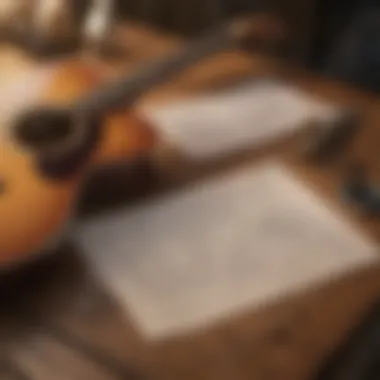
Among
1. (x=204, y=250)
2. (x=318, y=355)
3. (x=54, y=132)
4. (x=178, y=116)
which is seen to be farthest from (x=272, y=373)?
(x=178, y=116)

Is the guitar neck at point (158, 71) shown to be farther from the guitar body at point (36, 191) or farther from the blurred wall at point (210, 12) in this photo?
the blurred wall at point (210, 12)

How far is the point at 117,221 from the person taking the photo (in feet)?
2.41

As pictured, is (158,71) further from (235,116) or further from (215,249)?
(215,249)

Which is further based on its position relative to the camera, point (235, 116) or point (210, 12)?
point (210, 12)

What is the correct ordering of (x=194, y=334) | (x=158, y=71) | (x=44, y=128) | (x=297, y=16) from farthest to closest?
(x=297, y=16), (x=158, y=71), (x=44, y=128), (x=194, y=334)

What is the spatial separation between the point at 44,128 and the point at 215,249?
0.54 feet

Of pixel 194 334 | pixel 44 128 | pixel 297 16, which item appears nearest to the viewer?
pixel 194 334

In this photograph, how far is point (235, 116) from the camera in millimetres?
919

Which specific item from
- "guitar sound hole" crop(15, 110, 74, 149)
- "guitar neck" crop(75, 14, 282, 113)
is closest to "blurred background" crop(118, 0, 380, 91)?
"guitar neck" crop(75, 14, 282, 113)

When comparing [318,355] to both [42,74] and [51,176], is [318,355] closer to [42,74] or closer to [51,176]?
[51,176]

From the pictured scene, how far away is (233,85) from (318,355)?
439 mm

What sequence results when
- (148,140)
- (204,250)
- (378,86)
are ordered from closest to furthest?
(204,250) < (148,140) < (378,86)

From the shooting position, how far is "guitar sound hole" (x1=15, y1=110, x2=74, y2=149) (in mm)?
717

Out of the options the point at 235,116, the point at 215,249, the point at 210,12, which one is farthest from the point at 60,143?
the point at 210,12
